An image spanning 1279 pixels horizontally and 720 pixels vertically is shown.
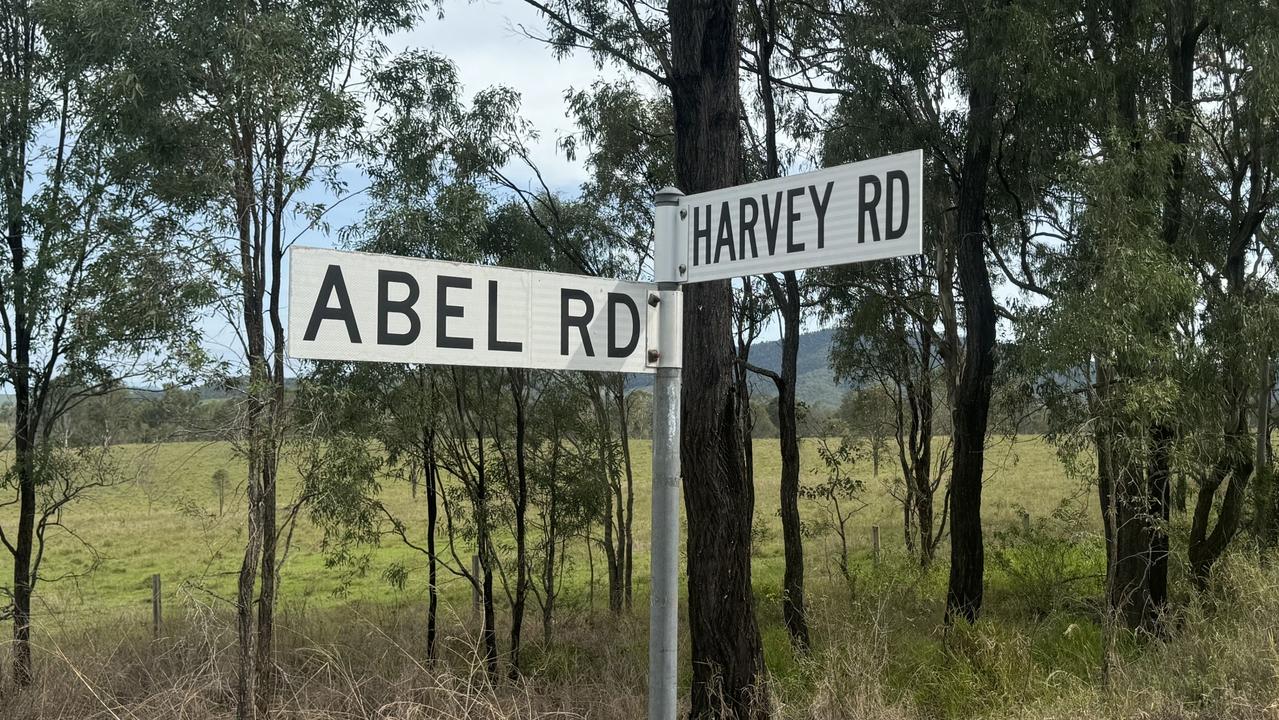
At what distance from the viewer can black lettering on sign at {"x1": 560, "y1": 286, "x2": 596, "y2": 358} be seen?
2.43 m

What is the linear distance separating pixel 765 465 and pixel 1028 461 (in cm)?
1208

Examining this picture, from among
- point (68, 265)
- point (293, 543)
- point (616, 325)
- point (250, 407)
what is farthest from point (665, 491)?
point (293, 543)

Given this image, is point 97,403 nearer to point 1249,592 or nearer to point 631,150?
point 631,150

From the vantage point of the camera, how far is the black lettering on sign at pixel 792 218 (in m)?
2.39

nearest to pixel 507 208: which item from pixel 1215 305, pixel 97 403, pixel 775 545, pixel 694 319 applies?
pixel 97 403

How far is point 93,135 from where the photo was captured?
9664mm

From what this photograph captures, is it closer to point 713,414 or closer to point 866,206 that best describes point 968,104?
point 713,414

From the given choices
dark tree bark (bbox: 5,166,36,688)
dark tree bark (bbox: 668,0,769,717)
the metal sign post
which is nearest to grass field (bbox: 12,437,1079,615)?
dark tree bark (bbox: 5,166,36,688)

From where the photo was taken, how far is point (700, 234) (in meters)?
2.49

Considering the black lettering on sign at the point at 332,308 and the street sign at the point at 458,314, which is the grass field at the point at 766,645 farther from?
the black lettering on sign at the point at 332,308

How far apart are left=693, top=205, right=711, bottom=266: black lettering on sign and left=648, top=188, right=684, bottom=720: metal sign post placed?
0.04m

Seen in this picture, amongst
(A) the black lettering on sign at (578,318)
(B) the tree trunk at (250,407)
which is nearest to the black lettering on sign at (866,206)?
(A) the black lettering on sign at (578,318)

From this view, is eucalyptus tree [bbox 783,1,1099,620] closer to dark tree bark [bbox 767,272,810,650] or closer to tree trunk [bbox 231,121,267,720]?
dark tree bark [bbox 767,272,810,650]

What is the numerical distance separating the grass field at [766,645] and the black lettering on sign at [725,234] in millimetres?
2139
